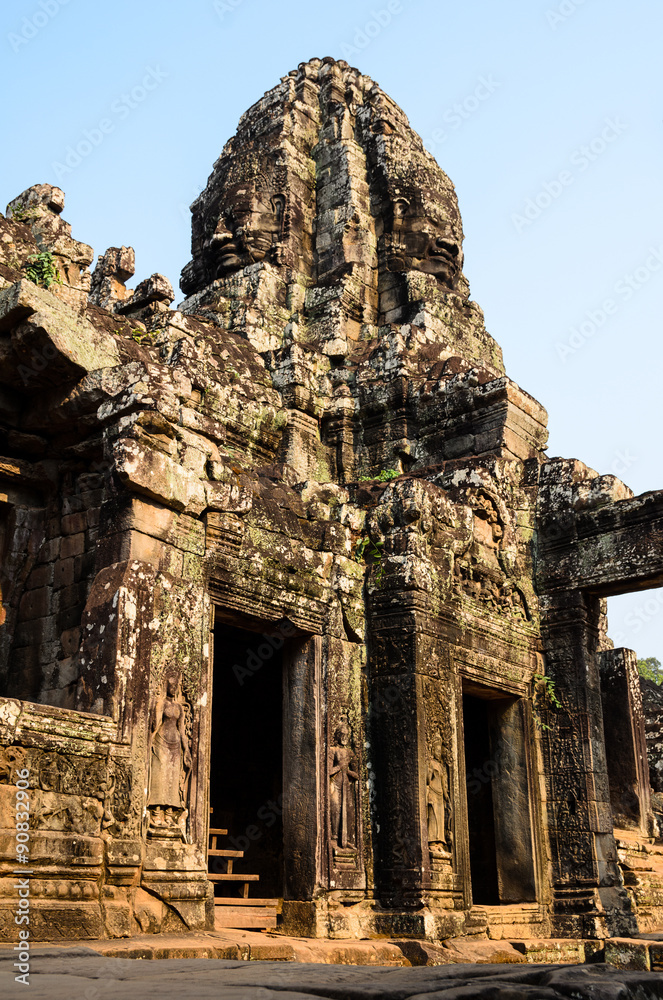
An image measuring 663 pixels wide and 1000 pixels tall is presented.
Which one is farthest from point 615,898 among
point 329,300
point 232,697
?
point 329,300

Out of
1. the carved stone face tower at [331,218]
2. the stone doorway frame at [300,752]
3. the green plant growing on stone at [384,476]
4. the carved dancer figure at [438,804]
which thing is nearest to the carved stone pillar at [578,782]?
the carved dancer figure at [438,804]

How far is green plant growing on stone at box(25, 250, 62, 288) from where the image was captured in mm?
8961

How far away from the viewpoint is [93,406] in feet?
25.8

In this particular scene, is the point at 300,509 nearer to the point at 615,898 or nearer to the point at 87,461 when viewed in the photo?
the point at 87,461

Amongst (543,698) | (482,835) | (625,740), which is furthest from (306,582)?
(625,740)

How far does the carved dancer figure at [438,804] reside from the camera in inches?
368

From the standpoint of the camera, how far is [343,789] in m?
9.12

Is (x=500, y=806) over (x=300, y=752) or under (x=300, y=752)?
under

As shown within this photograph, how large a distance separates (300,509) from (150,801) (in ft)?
11.7

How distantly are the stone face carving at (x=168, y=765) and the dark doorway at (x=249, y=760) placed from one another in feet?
14.6

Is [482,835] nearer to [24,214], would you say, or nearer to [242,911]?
[242,911]

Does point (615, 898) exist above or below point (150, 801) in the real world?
Result: below

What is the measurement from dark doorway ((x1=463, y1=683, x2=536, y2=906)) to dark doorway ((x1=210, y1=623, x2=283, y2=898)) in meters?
2.42

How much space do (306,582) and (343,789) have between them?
1.91 metres
